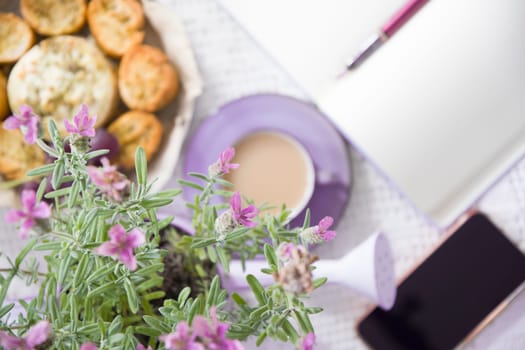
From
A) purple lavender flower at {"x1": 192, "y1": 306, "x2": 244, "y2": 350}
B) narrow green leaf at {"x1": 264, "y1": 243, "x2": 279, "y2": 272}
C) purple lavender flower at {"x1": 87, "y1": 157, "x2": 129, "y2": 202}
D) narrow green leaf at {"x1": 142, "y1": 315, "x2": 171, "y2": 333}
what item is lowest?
narrow green leaf at {"x1": 142, "y1": 315, "x2": 171, "y2": 333}

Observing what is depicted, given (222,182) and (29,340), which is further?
(222,182)

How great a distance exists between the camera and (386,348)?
2.17ft

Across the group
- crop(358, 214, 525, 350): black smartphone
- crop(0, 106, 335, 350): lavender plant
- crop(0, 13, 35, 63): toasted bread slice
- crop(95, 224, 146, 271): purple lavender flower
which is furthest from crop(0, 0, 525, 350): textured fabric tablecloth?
crop(95, 224, 146, 271): purple lavender flower

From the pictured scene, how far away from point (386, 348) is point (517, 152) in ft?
0.85

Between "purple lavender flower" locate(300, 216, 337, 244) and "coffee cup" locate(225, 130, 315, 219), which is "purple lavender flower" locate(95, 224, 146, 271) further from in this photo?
"coffee cup" locate(225, 130, 315, 219)

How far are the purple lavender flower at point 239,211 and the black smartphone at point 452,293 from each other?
0.36 m

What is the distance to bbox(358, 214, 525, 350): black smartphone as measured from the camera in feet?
2.16

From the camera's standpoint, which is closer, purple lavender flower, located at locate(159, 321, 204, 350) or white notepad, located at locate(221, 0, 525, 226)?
purple lavender flower, located at locate(159, 321, 204, 350)

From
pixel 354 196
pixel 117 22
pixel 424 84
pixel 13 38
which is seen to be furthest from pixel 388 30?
pixel 13 38

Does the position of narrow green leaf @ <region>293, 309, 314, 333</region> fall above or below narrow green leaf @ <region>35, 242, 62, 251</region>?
above

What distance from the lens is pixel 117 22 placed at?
622 millimetres

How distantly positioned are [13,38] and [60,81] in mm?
70

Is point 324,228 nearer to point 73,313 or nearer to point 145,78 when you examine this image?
point 73,313

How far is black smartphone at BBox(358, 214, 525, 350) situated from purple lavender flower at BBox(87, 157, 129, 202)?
439 millimetres
